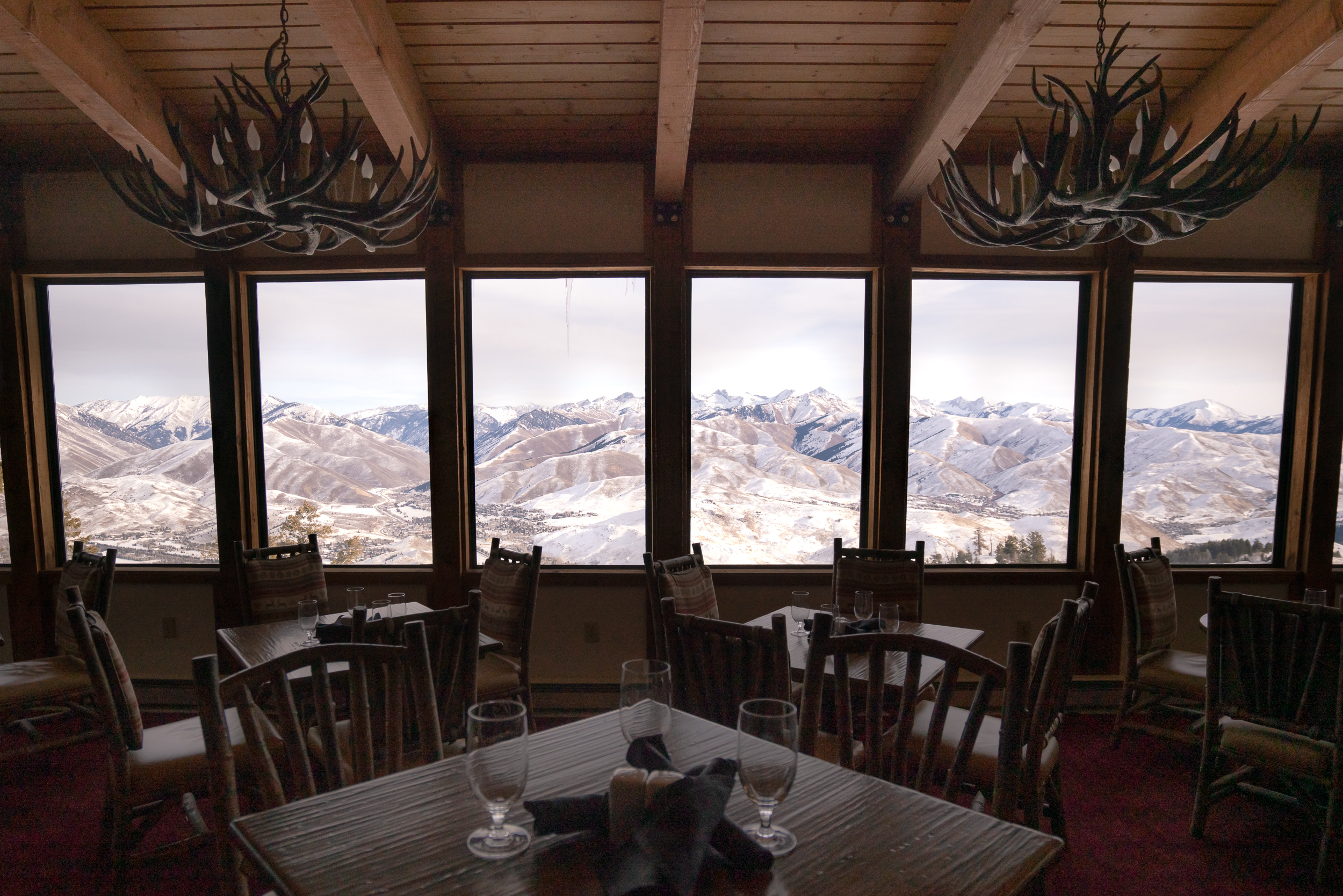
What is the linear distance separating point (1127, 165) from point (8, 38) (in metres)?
3.80

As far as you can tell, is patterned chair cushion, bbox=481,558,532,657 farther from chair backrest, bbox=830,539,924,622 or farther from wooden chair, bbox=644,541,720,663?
chair backrest, bbox=830,539,924,622

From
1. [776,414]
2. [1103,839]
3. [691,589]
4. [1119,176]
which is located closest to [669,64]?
[1119,176]

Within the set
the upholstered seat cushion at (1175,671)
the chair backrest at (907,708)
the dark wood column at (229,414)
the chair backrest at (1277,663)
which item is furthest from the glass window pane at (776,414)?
the dark wood column at (229,414)

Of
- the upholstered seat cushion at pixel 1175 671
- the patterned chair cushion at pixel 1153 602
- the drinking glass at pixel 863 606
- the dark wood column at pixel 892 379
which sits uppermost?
the dark wood column at pixel 892 379

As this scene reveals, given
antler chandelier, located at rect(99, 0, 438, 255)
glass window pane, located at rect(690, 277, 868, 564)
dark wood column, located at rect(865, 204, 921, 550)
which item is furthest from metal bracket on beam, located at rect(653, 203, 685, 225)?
antler chandelier, located at rect(99, 0, 438, 255)

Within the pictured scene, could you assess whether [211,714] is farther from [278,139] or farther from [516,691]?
[516,691]

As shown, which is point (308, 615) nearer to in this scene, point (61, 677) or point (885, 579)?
point (61, 677)

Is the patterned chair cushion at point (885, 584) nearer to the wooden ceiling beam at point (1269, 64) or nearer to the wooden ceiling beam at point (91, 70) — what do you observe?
the wooden ceiling beam at point (1269, 64)

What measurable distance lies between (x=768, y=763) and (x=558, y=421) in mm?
3321

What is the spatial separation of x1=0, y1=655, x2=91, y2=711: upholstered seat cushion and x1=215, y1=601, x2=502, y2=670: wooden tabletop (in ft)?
2.26

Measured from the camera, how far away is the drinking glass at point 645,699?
1423mm

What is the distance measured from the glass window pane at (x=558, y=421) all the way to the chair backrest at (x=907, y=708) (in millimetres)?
2555

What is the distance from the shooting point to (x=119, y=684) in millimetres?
2215

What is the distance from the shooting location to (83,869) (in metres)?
2.45
